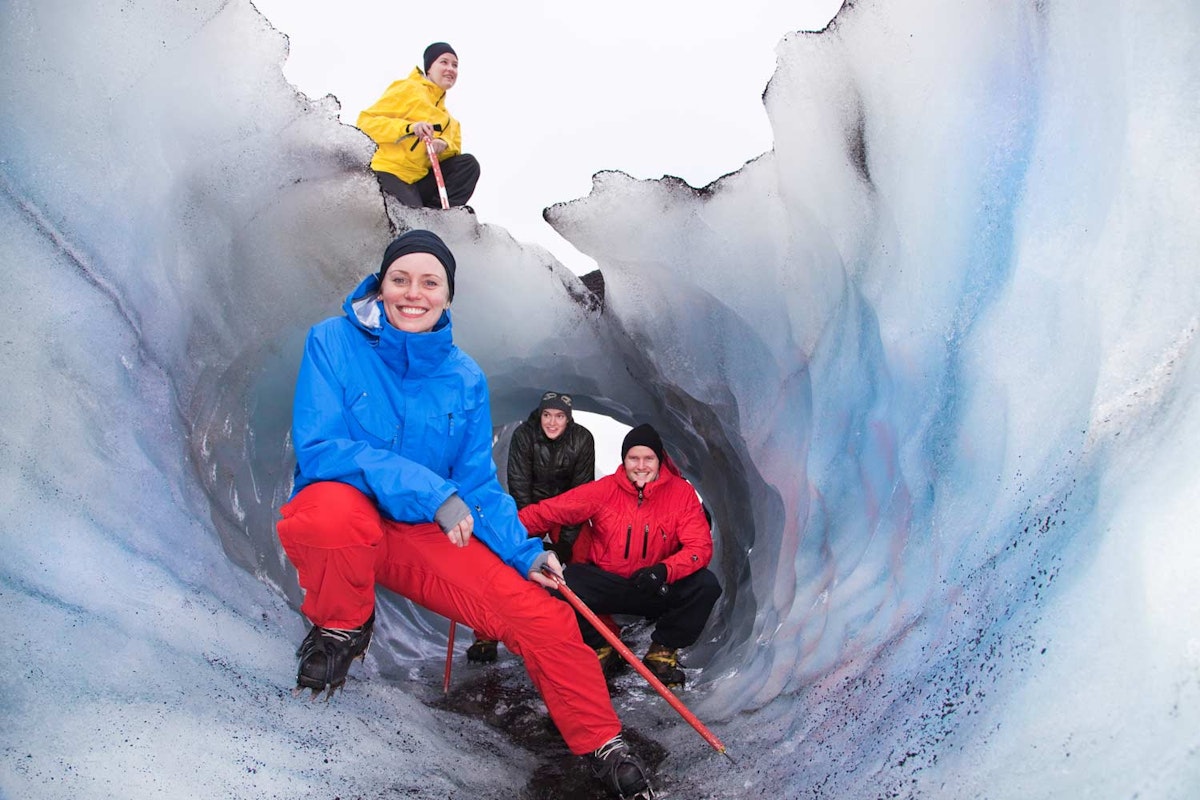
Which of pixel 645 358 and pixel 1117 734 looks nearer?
pixel 1117 734

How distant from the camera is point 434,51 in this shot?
14.3 feet

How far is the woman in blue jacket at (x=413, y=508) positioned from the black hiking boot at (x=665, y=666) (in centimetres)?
119

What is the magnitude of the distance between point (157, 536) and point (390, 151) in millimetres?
2556

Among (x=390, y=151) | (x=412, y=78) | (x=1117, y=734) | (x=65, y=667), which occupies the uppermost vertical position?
(x=412, y=78)

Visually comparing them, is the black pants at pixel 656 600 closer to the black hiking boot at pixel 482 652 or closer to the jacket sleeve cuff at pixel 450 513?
the black hiking boot at pixel 482 652

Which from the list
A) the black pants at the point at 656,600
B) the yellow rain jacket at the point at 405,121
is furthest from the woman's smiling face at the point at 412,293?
the yellow rain jacket at the point at 405,121

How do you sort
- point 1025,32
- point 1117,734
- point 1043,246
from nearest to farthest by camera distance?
1. point 1117,734
2. point 1043,246
3. point 1025,32

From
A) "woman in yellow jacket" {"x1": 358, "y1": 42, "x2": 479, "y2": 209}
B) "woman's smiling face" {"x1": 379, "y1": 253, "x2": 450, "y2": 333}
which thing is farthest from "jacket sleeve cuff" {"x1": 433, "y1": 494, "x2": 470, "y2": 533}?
"woman in yellow jacket" {"x1": 358, "y1": 42, "x2": 479, "y2": 209}

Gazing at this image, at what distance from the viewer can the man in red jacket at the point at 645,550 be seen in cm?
342

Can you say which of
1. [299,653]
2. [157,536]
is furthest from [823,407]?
[157,536]

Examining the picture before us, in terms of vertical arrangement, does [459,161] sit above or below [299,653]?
above

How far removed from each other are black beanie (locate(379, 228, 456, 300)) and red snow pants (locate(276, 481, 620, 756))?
2.03 feet

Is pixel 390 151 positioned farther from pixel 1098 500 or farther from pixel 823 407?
pixel 1098 500

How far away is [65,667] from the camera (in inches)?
68.8
